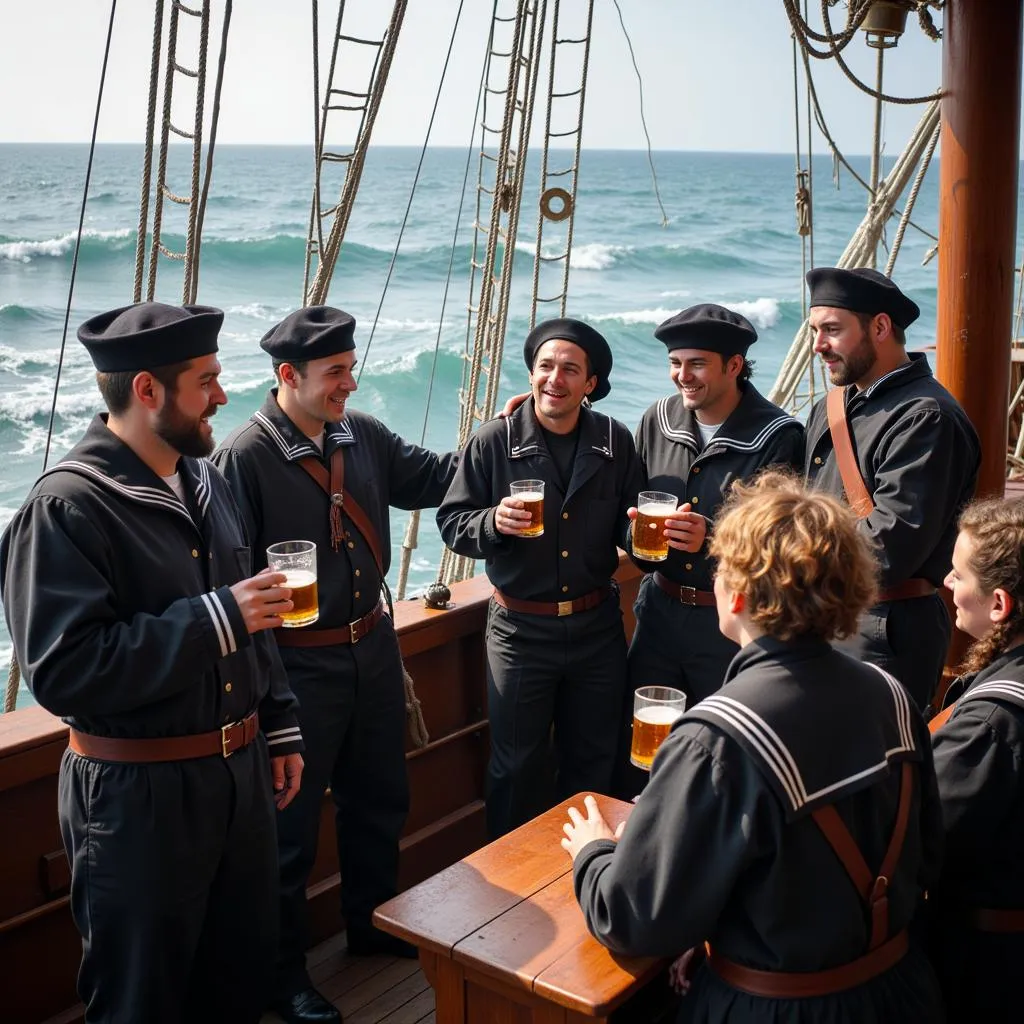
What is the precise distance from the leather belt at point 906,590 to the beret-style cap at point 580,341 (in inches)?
34.0

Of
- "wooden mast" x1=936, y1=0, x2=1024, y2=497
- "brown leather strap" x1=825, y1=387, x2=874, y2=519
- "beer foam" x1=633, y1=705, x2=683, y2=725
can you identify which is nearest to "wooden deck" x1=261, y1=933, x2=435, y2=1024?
"beer foam" x1=633, y1=705, x2=683, y2=725

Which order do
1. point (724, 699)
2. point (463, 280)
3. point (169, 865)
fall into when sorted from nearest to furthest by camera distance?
point (724, 699), point (169, 865), point (463, 280)

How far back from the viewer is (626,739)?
3.47m

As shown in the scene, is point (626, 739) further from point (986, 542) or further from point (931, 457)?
point (986, 542)

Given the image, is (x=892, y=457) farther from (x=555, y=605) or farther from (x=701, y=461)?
(x=555, y=605)

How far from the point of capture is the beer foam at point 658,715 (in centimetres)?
222

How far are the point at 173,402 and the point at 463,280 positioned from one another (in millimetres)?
28897

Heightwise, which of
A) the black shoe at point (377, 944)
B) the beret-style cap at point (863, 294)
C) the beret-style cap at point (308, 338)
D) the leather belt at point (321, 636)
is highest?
the beret-style cap at point (863, 294)

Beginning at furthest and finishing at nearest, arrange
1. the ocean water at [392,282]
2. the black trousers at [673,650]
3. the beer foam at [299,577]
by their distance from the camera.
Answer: the ocean water at [392,282]
the black trousers at [673,650]
the beer foam at [299,577]

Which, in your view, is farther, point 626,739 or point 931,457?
point 626,739

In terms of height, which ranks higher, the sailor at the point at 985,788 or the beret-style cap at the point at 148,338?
the beret-style cap at the point at 148,338

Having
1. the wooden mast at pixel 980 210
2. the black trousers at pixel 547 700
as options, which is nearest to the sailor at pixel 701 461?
the black trousers at pixel 547 700

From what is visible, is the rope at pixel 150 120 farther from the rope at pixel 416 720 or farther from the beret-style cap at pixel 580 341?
the rope at pixel 416 720

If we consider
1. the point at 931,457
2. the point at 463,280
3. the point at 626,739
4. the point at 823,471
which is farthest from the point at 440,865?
the point at 463,280
